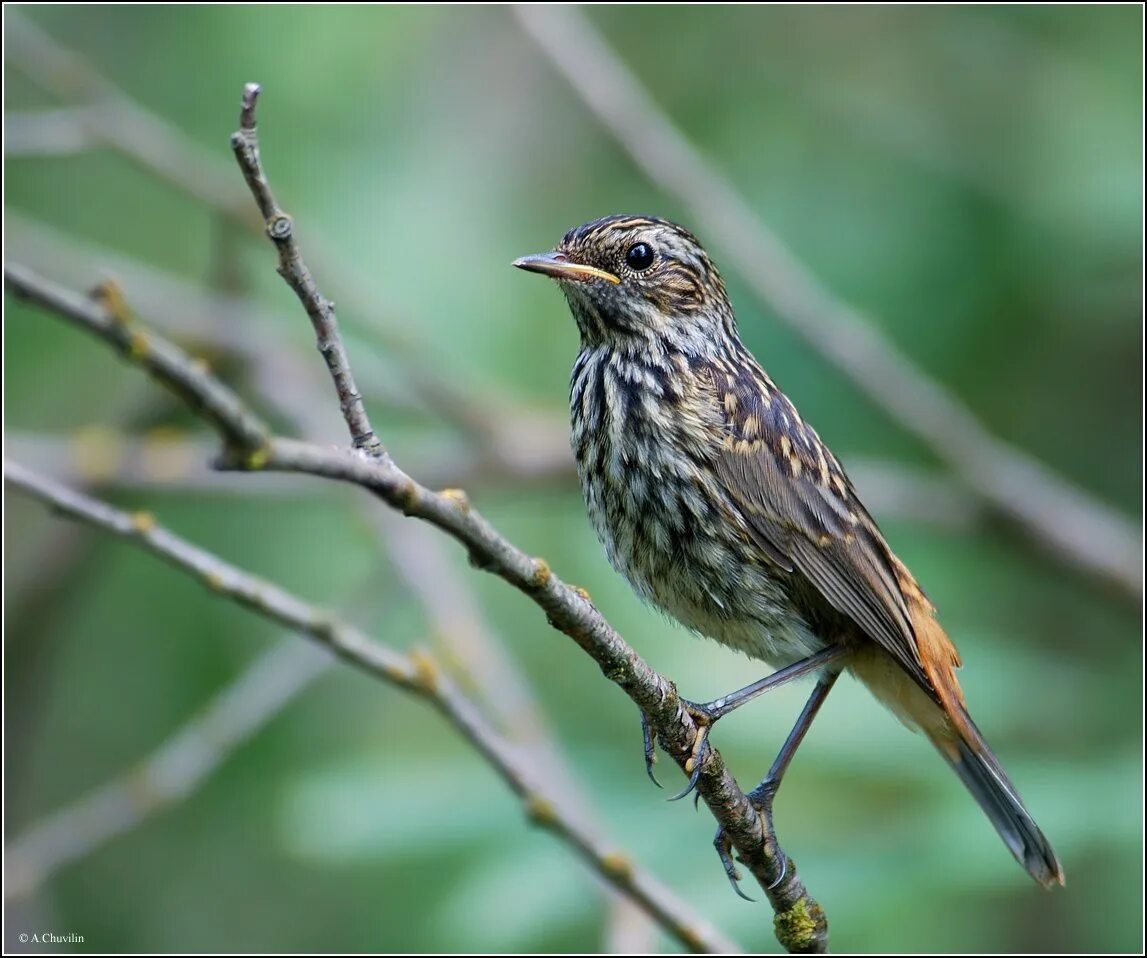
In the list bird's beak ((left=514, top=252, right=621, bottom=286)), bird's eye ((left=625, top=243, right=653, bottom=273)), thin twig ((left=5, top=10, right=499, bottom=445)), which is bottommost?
bird's beak ((left=514, top=252, right=621, bottom=286))

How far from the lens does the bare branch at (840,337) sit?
220 inches

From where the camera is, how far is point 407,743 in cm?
679

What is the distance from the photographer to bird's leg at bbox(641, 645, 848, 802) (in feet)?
9.73

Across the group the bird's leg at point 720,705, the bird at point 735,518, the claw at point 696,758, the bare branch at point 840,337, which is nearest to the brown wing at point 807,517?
the bird at point 735,518

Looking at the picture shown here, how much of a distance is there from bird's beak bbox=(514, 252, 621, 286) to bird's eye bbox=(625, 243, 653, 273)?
93 millimetres

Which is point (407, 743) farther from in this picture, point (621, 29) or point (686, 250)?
point (621, 29)

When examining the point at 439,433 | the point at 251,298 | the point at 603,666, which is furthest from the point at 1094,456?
the point at 603,666

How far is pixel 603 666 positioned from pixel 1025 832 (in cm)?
194

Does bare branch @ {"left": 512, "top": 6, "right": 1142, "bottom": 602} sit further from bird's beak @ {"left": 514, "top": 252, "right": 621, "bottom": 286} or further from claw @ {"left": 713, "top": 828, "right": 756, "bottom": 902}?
claw @ {"left": 713, "top": 828, "right": 756, "bottom": 902}

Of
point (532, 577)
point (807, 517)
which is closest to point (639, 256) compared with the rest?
point (807, 517)

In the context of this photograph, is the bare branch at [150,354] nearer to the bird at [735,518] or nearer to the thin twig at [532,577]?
the thin twig at [532,577]

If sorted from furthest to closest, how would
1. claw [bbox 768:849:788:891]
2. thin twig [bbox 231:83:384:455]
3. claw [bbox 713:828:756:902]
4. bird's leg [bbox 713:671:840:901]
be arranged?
claw [bbox 713:828:756:902], bird's leg [bbox 713:671:840:901], claw [bbox 768:849:788:891], thin twig [bbox 231:83:384:455]

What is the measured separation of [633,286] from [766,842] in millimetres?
1819

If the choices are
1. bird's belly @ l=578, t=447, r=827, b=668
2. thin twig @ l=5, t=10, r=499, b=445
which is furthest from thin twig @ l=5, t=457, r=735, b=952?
thin twig @ l=5, t=10, r=499, b=445
